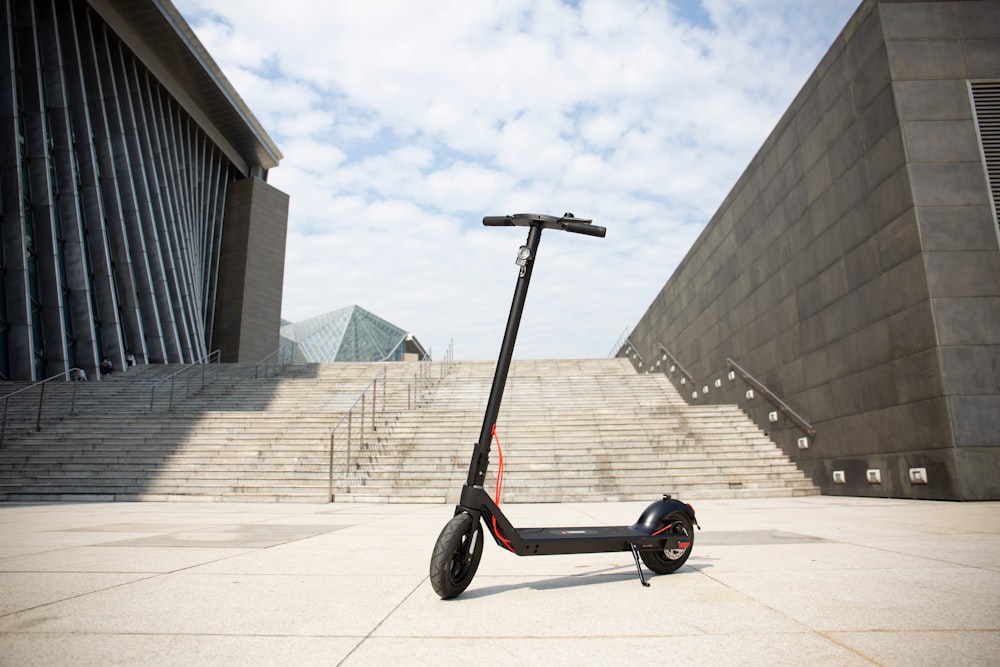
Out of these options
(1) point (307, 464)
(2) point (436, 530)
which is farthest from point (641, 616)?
(1) point (307, 464)

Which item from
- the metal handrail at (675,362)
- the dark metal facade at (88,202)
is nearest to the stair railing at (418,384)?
the metal handrail at (675,362)

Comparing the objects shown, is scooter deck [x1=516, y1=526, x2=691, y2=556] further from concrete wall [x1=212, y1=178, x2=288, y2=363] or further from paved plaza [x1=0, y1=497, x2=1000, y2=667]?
concrete wall [x1=212, y1=178, x2=288, y2=363]

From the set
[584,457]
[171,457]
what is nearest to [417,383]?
[171,457]

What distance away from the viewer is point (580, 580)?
11.4 feet

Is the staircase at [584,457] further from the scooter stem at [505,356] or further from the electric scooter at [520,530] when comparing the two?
the scooter stem at [505,356]

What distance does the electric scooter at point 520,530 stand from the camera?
292 centimetres

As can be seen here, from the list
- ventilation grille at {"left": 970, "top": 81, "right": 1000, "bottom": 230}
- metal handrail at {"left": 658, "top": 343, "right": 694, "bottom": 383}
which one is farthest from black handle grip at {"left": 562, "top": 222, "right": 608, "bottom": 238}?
metal handrail at {"left": 658, "top": 343, "right": 694, "bottom": 383}

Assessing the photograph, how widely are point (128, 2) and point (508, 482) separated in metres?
36.3

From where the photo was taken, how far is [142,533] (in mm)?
5809

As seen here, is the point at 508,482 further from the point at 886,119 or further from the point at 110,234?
the point at 110,234

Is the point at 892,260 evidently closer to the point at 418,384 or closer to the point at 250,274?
the point at 418,384

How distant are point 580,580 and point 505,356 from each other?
141cm

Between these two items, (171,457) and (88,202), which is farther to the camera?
(88,202)

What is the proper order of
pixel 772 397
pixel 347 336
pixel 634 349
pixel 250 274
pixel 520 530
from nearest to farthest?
pixel 520 530, pixel 772 397, pixel 634 349, pixel 250 274, pixel 347 336
